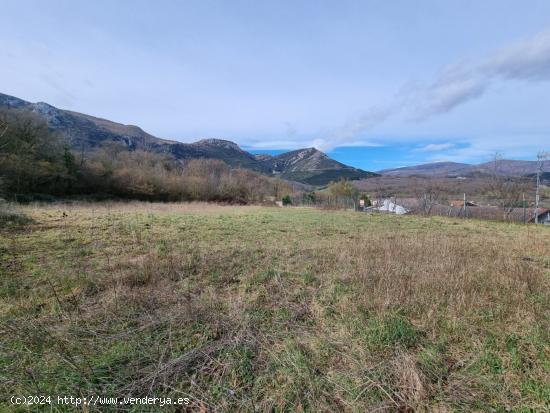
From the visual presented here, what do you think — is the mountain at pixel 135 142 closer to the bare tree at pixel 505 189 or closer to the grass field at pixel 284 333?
the bare tree at pixel 505 189

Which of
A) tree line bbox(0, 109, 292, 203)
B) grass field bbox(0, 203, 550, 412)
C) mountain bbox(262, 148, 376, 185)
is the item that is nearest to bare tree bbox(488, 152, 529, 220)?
grass field bbox(0, 203, 550, 412)

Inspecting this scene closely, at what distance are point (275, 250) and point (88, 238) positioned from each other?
5.96 m

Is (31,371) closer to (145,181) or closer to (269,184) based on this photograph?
(145,181)

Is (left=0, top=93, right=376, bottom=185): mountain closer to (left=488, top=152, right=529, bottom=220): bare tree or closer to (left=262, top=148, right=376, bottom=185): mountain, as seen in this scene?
(left=262, top=148, right=376, bottom=185): mountain

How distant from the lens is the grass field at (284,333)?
2.01 metres

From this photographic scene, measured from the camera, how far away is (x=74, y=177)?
33.3 meters

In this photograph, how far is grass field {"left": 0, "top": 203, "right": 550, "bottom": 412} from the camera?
2.01m

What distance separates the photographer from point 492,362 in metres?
2.29

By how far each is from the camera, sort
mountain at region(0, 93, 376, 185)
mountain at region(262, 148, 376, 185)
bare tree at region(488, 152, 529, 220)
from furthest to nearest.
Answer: mountain at region(262, 148, 376, 185)
mountain at region(0, 93, 376, 185)
bare tree at region(488, 152, 529, 220)

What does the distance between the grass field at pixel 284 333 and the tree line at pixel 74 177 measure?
1971cm

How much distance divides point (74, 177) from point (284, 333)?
41.3 metres

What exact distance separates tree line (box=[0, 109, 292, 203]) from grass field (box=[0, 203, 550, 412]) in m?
19.7

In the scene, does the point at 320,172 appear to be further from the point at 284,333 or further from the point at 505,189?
the point at 284,333

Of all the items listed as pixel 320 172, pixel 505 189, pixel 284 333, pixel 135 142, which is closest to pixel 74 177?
pixel 284 333
